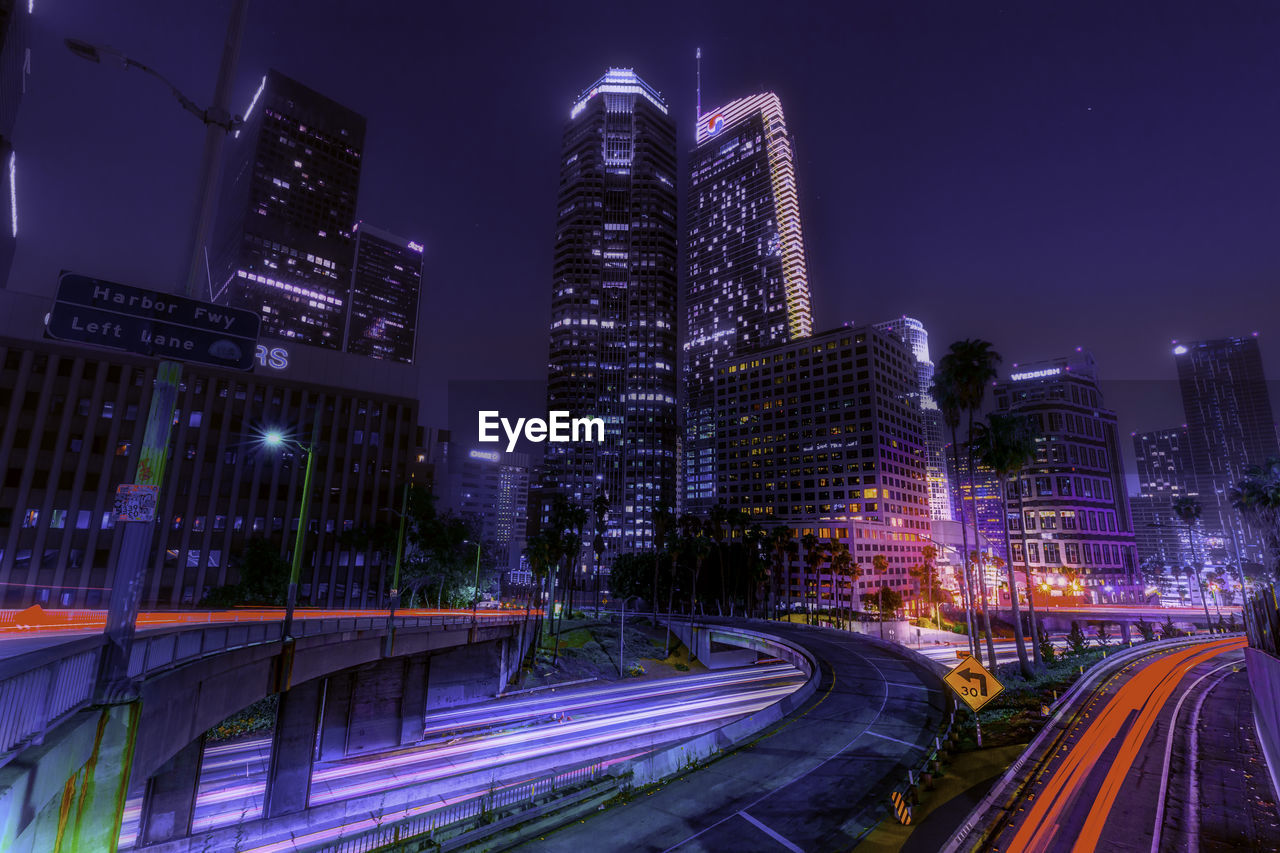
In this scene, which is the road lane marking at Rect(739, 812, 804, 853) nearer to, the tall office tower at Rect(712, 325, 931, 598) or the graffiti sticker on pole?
the graffiti sticker on pole

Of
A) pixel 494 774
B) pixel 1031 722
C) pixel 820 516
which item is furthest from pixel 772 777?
pixel 820 516

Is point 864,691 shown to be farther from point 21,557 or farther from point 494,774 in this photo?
point 21,557

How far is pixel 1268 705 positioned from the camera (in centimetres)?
2030

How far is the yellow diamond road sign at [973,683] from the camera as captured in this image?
19938 mm

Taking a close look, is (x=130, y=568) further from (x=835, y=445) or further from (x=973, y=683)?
(x=835, y=445)

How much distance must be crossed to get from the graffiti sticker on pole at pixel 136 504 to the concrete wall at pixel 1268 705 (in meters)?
31.8

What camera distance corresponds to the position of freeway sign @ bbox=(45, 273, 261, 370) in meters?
10.3

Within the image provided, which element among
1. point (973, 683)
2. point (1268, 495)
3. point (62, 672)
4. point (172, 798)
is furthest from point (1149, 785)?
point (1268, 495)

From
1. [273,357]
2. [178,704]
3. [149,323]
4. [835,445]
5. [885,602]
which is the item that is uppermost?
[835,445]

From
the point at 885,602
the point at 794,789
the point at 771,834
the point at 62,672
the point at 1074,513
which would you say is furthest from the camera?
the point at 1074,513

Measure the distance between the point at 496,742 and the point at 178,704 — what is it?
2762 cm

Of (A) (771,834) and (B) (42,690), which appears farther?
(A) (771,834)

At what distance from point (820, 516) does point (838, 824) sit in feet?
480

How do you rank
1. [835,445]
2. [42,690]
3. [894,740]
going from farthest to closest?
[835,445], [894,740], [42,690]
